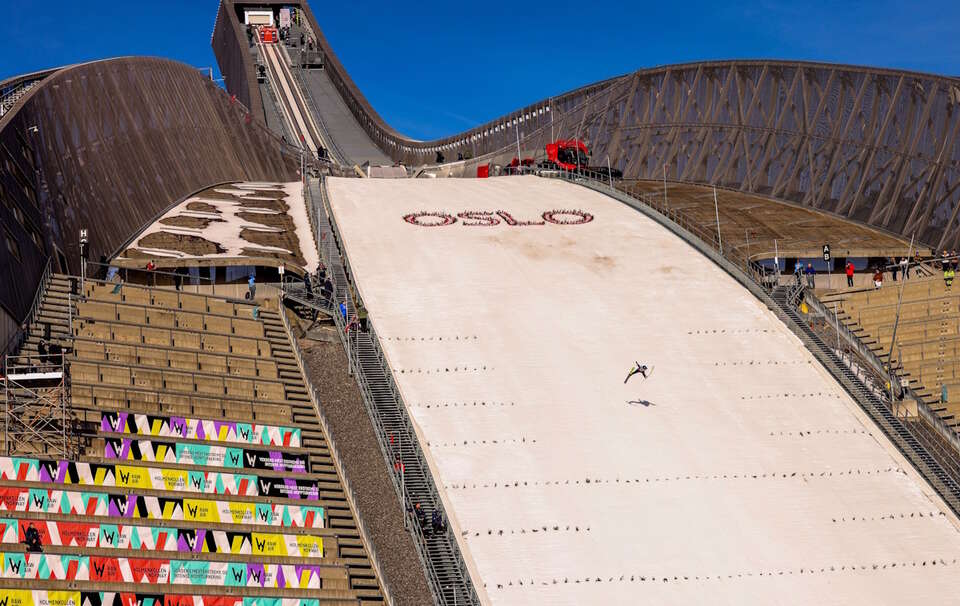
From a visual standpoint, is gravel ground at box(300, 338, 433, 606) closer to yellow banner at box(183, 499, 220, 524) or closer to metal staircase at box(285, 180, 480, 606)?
metal staircase at box(285, 180, 480, 606)

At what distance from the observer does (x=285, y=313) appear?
47.7 metres

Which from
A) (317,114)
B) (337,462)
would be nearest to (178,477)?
(337,462)

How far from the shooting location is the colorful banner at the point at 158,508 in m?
33.2

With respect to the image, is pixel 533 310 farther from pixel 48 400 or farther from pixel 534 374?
pixel 48 400

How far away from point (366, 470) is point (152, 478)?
20.0 ft

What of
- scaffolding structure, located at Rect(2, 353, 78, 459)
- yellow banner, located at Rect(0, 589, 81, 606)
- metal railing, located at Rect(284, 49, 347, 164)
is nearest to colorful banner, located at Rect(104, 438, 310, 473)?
scaffolding structure, located at Rect(2, 353, 78, 459)

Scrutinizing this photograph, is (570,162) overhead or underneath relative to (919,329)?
overhead

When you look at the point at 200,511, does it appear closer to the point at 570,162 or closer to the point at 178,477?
the point at 178,477

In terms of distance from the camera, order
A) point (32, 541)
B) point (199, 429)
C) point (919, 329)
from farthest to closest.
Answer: point (919, 329) < point (199, 429) < point (32, 541)

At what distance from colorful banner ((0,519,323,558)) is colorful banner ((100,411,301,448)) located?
12.0 ft

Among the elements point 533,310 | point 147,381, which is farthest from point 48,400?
point 533,310

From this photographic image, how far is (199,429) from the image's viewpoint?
37906 millimetres

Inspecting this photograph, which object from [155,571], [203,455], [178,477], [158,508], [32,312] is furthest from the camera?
[32,312]

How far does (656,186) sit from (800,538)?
3506 centimetres
